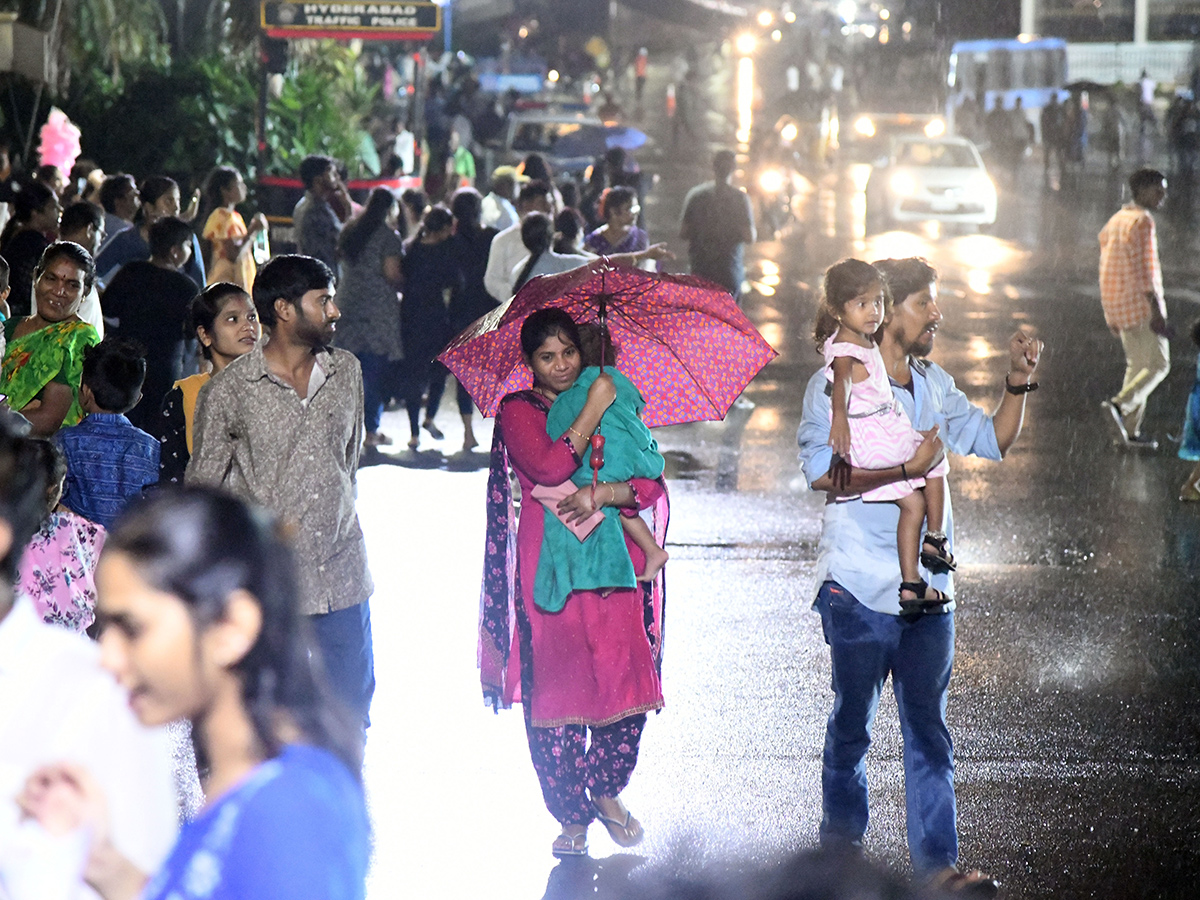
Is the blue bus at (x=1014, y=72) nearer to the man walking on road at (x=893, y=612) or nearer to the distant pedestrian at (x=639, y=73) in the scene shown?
the distant pedestrian at (x=639, y=73)

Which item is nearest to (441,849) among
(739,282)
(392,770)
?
(392,770)

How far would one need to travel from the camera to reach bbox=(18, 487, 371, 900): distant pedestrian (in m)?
1.90

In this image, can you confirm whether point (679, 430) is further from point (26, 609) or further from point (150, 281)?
point (26, 609)

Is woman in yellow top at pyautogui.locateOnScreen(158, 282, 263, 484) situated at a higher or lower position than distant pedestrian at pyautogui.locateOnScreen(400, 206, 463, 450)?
higher

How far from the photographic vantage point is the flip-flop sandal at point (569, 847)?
5.16 metres

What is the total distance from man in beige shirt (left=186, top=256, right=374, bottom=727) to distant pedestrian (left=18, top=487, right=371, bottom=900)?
2681 mm

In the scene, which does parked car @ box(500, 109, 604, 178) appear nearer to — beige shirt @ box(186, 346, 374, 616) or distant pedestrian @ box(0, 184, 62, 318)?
distant pedestrian @ box(0, 184, 62, 318)

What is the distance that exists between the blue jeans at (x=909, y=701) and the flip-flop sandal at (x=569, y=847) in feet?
2.64

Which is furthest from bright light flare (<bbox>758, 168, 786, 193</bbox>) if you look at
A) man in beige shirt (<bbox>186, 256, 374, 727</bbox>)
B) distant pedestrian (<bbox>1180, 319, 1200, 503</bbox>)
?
man in beige shirt (<bbox>186, 256, 374, 727</bbox>)

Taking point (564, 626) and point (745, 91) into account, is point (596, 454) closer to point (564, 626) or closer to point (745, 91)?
point (564, 626)

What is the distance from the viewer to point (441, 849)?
5211 mm

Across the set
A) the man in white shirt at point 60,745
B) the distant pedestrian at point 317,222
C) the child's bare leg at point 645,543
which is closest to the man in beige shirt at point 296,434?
the child's bare leg at point 645,543

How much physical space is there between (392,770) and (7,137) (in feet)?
56.9

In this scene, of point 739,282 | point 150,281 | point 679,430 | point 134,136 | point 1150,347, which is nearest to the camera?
point 150,281
